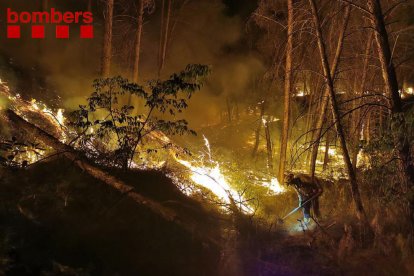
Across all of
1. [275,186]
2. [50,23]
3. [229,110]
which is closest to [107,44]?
[50,23]

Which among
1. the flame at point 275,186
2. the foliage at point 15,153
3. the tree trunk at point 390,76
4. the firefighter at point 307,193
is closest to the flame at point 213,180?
the firefighter at point 307,193

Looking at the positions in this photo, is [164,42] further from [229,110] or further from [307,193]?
[307,193]

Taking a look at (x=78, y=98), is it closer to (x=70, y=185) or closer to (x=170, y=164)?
(x=170, y=164)

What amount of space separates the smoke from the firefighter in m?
8.09

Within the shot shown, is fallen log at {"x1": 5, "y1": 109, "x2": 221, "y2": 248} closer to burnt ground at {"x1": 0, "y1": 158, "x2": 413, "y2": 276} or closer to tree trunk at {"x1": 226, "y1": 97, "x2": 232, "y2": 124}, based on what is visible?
burnt ground at {"x1": 0, "y1": 158, "x2": 413, "y2": 276}

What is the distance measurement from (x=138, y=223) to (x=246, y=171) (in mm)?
8211

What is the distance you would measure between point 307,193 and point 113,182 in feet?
16.3

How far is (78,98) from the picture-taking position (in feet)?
47.8

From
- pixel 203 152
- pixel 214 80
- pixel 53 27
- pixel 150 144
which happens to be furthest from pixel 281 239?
pixel 214 80

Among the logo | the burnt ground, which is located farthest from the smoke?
the burnt ground

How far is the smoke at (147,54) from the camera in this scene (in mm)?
15305

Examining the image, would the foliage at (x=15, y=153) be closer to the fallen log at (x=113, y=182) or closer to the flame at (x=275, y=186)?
the fallen log at (x=113, y=182)

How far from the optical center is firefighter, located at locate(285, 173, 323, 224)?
10048 millimetres

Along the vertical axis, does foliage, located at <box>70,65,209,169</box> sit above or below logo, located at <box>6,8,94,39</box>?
below
